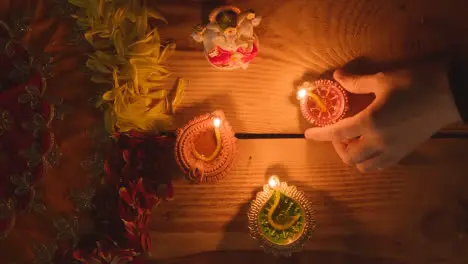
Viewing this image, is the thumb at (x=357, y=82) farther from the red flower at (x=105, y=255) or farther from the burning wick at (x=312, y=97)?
the red flower at (x=105, y=255)

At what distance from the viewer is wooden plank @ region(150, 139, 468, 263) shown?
96cm

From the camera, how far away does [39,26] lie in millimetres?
949

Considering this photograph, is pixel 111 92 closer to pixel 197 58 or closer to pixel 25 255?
pixel 197 58

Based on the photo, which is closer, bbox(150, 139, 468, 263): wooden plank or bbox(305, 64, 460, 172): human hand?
bbox(305, 64, 460, 172): human hand

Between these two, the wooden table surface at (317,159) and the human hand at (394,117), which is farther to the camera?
the wooden table surface at (317,159)

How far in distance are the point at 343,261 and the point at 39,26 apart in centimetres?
79

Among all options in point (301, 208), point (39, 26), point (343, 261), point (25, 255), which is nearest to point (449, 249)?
point (343, 261)

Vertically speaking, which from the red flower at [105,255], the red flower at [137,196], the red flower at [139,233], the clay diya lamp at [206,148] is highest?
the clay diya lamp at [206,148]

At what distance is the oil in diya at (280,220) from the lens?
92 cm

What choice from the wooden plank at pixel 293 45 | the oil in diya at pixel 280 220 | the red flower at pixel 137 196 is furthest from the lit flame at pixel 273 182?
the red flower at pixel 137 196

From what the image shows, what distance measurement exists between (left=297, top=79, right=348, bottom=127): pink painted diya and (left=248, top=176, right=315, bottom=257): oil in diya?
15 cm

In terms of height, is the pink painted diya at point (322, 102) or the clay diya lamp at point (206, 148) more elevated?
the pink painted diya at point (322, 102)

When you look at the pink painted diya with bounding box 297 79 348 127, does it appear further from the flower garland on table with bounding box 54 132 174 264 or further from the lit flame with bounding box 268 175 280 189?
the flower garland on table with bounding box 54 132 174 264

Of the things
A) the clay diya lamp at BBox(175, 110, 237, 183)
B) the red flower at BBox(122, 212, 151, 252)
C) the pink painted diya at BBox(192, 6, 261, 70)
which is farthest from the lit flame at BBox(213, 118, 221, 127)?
the red flower at BBox(122, 212, 151, 252)
